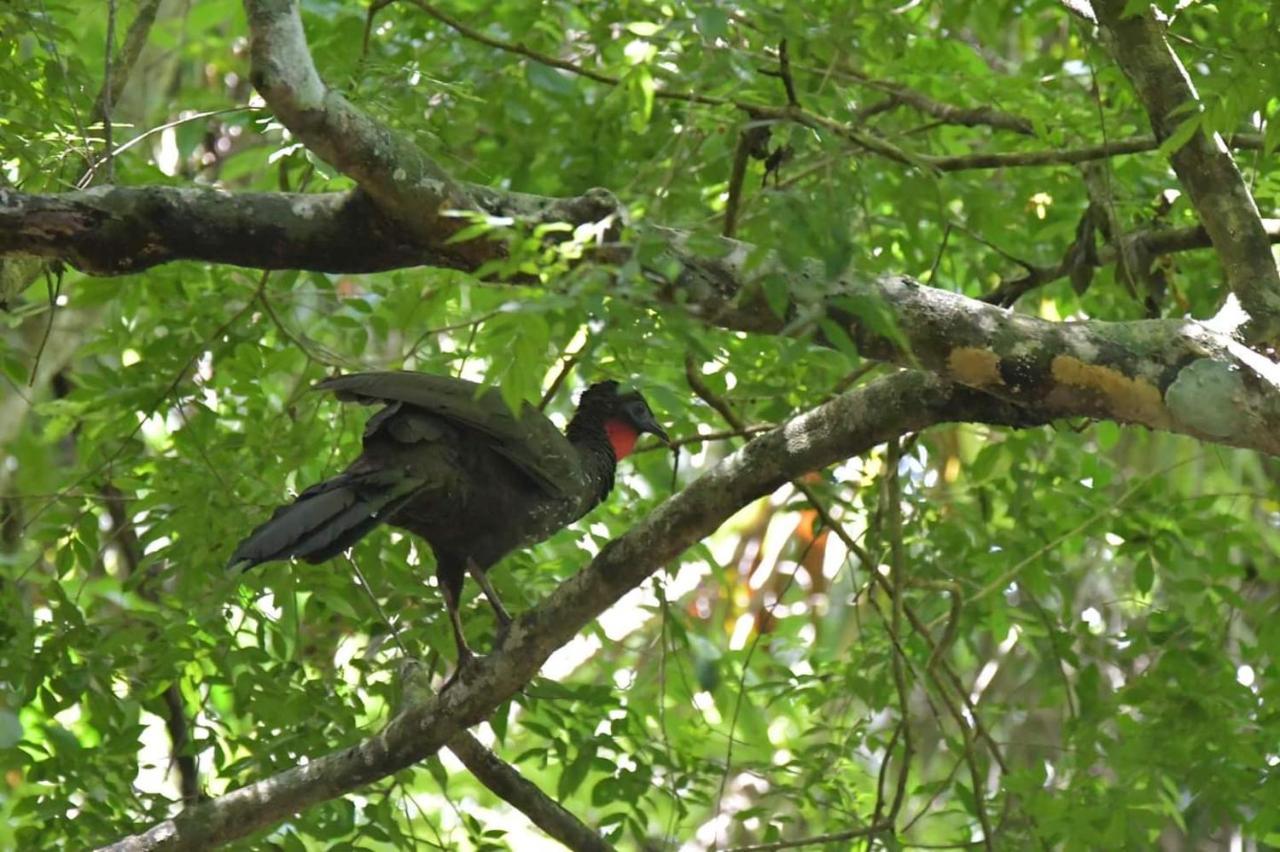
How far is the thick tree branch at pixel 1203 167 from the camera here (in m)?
3.49

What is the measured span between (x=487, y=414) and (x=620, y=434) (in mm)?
849

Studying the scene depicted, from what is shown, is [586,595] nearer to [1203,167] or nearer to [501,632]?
[501,632]

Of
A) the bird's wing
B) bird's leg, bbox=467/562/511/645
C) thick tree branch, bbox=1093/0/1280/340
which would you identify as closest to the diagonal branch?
bird's leg, bbox=467/562/511/645

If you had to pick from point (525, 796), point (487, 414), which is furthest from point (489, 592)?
point (525, 796)

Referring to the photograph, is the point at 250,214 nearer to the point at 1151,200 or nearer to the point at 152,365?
the point at 152,365

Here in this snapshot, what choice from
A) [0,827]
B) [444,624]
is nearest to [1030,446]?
[444,624]

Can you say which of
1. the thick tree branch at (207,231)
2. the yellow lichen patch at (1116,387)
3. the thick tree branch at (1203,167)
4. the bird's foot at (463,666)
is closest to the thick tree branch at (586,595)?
the bird's foot at (463,666)

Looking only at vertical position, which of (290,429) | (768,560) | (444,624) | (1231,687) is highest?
(768,560)

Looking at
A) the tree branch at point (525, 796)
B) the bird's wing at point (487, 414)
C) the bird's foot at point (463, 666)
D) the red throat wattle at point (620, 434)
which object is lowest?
the tree branch at point (525, 796)

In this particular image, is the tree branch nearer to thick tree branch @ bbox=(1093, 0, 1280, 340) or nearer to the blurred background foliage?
the blurred background foliage

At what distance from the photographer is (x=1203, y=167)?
12.2 feet

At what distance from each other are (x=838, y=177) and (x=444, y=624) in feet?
5.83

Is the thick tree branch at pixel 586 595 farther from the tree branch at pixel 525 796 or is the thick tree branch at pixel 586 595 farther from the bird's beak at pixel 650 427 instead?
the bird's beak at pixel 650 427

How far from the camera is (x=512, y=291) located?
327 cm
